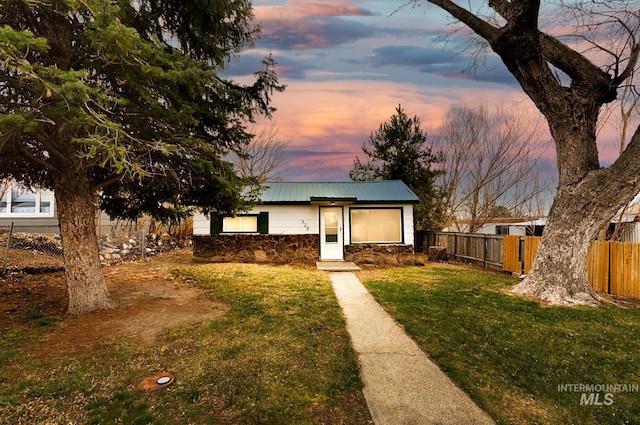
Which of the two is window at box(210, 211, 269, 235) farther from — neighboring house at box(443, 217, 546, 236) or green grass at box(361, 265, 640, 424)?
neighboring house at box(443, 217, 546, 236)

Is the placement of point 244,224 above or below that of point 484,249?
above

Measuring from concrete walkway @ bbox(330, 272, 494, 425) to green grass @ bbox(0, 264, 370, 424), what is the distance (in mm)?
167

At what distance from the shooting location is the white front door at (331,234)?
11.8 metres

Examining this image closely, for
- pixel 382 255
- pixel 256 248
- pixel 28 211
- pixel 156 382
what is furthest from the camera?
pixel 28 211

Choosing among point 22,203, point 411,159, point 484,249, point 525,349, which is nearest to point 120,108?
point 525,349

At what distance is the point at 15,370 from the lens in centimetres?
332

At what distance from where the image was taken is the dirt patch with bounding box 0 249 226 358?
170 inches

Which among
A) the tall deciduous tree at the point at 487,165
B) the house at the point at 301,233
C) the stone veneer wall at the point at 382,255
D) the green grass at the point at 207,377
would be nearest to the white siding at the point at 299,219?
the house at the point at 301,233

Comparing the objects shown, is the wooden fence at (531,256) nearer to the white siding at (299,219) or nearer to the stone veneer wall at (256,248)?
the white siding at (299,219)

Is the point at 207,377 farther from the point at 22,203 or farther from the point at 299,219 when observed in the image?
the point at 22,203

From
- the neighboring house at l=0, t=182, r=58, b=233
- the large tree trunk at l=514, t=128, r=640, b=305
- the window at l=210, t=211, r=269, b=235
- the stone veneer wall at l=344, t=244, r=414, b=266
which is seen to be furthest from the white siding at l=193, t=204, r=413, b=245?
the neighboring house at l=0, t=182, r=58, b=233

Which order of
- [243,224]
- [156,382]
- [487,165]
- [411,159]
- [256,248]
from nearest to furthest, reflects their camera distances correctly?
[156,382]
[256,248]
[243,224]
[487,165]
[411,159]

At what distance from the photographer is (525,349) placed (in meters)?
4.00

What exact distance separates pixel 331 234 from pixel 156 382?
9180 millimetres
